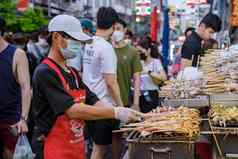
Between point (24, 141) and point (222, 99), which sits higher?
point (222, 99)

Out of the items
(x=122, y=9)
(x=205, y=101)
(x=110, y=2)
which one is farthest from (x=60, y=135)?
(x=122, y=9)

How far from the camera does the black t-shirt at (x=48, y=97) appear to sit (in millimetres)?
3870

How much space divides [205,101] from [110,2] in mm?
57854

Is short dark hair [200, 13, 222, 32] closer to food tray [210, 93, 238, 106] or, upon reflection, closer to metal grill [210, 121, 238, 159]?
food tray [210, 93, 238, 106]

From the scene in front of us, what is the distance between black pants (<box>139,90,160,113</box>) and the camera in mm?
8930

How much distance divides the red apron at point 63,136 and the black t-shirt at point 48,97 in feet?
0.14

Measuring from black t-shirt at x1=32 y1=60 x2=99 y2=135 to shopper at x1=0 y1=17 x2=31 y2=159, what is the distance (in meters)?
1.28

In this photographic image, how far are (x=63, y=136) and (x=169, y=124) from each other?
0.83 meters

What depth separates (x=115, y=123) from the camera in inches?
234

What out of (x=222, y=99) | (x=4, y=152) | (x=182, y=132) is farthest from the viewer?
(x=4, y=152)

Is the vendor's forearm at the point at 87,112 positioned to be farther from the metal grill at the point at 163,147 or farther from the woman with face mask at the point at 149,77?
the woman with face mask at the point at 149,77

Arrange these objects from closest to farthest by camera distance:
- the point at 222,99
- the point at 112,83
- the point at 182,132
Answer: the point at 182,132, the point at 222,99, the point at 112,83

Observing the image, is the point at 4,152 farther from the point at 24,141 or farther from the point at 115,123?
the point at 115,123

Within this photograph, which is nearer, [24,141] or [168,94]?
[24,141]
